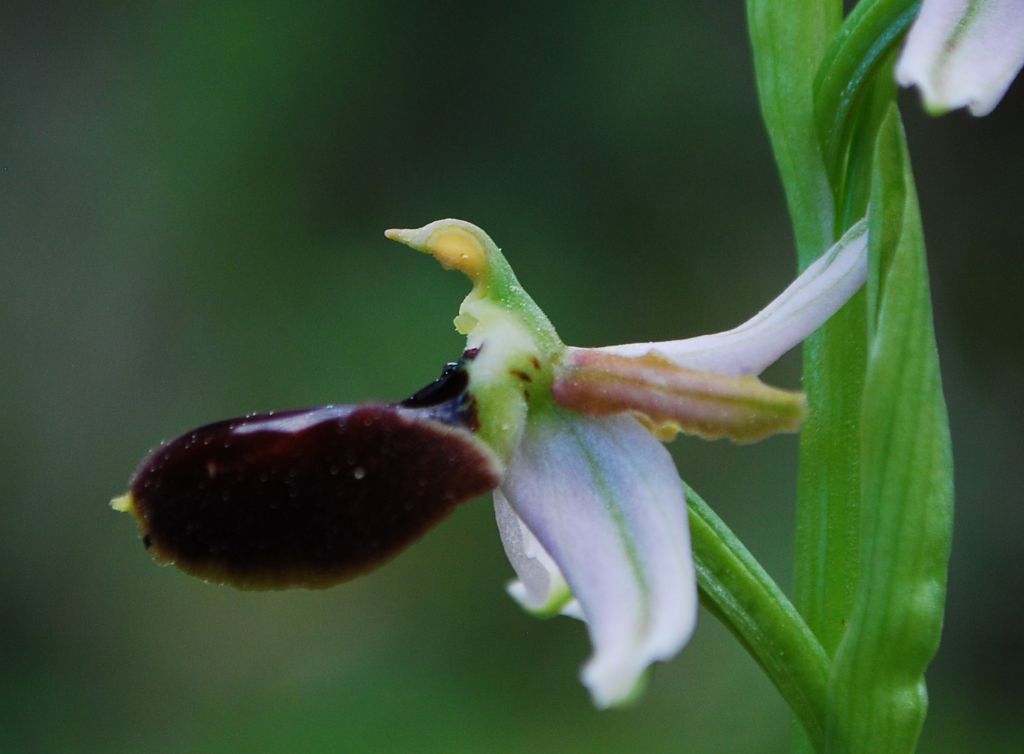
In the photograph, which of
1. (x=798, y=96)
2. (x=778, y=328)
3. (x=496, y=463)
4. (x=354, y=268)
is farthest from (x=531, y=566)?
(x=354, y=268)

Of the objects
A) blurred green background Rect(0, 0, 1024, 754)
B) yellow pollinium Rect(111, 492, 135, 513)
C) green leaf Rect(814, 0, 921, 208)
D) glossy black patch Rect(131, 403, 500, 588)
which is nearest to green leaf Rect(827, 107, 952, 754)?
green leaf Rect(814, 0, 921, 208)

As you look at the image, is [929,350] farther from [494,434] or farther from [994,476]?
[994,476]

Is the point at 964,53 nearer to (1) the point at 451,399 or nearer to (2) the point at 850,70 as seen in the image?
(2) the point at 850,70

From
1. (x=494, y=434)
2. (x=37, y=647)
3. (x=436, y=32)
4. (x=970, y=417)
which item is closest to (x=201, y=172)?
(x=436, y=32)

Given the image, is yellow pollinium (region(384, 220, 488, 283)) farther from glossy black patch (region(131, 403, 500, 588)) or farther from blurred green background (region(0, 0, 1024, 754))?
blurred green background (region(0, 0, 1024, 754))

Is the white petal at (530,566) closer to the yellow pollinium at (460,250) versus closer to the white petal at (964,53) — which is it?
the yellow pollinium at (460,250)
